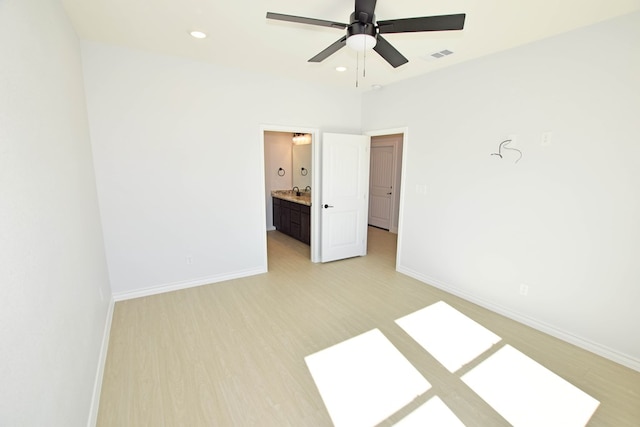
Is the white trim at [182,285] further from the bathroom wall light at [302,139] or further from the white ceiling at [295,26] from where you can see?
the bathroom wall light at [302,139]

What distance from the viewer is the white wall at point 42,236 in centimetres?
94

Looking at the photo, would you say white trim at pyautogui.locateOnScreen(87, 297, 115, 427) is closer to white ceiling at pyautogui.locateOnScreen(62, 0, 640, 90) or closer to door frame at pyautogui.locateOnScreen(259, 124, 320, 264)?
door frame at pyautogui.locateOnScreen(259, 124, 320, 264)

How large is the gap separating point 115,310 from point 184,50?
291 centimetres

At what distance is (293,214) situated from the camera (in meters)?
5.73

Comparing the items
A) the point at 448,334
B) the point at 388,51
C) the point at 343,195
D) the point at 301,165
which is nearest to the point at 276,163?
the point at 301,165

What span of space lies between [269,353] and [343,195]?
8.95 ft

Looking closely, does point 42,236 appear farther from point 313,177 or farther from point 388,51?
point 313,177

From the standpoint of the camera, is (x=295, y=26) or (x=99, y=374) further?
(x=295, y=26)

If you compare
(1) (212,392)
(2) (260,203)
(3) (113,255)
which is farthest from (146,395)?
(2) (260,203)

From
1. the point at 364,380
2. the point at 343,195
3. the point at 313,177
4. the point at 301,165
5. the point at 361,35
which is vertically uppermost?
the point at 361,35

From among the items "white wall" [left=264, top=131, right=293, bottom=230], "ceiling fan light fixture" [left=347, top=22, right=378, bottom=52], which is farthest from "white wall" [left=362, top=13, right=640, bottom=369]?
"white wall" [left=264, top=131, right=293, bottom=230]

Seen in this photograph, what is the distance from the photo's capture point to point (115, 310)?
300 centimetres

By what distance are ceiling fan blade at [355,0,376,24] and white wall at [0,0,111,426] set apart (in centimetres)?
168

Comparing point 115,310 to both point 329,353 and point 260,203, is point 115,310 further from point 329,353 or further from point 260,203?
point 329,353
